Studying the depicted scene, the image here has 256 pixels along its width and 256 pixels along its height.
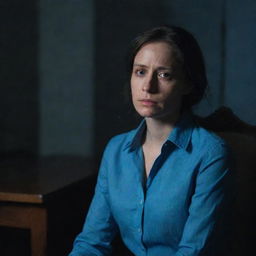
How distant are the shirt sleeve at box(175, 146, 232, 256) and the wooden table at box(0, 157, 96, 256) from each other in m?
0.41

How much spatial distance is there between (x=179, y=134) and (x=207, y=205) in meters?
0.21

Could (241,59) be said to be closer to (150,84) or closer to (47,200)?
(150,84)

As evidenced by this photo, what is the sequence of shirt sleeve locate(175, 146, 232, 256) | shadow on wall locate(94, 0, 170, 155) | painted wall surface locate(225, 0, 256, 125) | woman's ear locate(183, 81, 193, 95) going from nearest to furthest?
1. shirt sleeve locate(175, 146, 232, 256)
2. woman's ear locate(183, 81, 193, 95)
3. painted wall surface locate(225, 0, 256, 125)
4. shadow on wall locate(94, 0, 170, 155)

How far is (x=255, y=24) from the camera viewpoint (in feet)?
4.91

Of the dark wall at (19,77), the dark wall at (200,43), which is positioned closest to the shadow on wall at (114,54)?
the dark wall at (200,43)

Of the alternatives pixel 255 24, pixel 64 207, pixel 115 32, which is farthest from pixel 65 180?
pixel 255 24

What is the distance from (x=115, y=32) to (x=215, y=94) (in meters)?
0.48

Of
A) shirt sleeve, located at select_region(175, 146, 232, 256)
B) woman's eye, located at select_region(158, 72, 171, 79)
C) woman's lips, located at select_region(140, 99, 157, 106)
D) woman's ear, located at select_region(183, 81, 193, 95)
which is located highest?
woman's eye, located at select_region(158, 72, 171, 79)

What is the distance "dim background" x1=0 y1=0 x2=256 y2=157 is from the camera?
154 cm

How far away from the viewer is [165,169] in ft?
3.91

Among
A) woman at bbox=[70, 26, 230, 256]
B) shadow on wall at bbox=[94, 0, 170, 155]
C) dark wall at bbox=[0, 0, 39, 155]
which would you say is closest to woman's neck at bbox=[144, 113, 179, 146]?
woman at bbox=[70, 26, 230, 256]

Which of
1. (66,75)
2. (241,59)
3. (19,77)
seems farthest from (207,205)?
(19,77)

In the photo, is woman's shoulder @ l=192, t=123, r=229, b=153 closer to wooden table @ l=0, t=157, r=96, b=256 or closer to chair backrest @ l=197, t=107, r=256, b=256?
chair backrest @ l=197, t=107, r=256, b=256

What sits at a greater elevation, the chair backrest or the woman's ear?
the woman's ear
